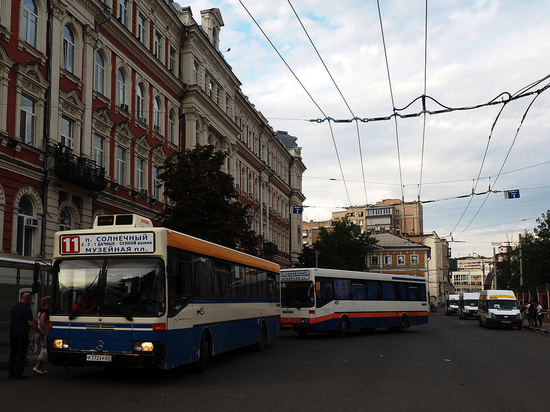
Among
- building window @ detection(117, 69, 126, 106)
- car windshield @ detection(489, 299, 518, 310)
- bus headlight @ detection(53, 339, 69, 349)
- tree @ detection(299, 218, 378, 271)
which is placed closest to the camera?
bus headlight @ detection(53, 339, 69, 349)

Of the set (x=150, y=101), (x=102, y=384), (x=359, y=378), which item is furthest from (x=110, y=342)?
(x=150, y=101)

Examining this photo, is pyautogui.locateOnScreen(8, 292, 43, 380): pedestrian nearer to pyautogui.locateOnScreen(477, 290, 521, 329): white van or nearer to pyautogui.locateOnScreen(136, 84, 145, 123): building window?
pyautogui.locateOnScreen(136, 84, 145, 123): building window

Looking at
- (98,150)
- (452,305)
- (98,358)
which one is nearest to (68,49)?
(98,150)

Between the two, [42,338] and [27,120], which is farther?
[27,120]

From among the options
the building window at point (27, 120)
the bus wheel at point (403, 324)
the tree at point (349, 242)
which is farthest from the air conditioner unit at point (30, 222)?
the tree at point (349, 242)

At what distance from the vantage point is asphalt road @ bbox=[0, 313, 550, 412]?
8.84 metres

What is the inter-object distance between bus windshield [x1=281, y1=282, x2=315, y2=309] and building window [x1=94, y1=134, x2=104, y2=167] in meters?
10.2

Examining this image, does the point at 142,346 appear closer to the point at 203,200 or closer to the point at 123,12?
the point at 203,200

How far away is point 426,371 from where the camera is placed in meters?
12.9

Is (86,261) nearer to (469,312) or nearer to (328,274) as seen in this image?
(328,274)

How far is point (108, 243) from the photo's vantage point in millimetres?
10875

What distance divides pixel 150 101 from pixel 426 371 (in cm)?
2333

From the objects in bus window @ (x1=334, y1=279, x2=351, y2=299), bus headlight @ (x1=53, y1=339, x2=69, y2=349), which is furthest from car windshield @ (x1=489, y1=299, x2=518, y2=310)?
bus headlight @ (x1=53, y1=339, x2=69, y2=349)

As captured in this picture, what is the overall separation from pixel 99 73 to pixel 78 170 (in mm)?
5662
